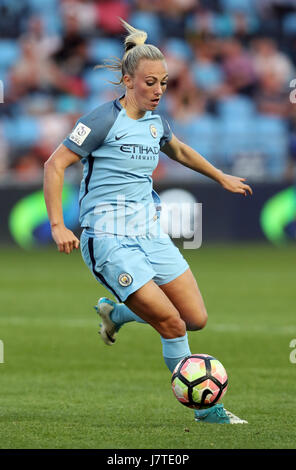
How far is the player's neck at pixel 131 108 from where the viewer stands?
18.5 feet

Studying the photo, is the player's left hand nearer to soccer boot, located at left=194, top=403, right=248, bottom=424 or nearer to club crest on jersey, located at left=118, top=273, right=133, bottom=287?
club crest on jersey, located at left=118, top=273, right=133, bottom=287

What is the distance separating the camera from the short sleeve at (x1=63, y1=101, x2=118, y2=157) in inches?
213

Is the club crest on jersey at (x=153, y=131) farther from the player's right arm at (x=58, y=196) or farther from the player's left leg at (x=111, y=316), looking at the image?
the player's left leg at (x=111, y=316)

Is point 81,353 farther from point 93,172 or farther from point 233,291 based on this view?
point 233,291

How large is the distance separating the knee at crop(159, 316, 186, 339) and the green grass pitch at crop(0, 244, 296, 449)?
1.61 feet

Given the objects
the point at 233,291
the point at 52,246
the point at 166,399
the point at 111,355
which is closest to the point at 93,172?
the point at 166,399

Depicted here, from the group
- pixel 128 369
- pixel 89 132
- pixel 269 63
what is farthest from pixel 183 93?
pixel 89 132

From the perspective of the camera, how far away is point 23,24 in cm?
1953

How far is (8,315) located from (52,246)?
688 centimetres

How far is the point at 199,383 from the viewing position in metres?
5.37

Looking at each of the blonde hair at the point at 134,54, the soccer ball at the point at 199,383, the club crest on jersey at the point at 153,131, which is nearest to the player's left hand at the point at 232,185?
the club crest on jersey at the point at 153,131

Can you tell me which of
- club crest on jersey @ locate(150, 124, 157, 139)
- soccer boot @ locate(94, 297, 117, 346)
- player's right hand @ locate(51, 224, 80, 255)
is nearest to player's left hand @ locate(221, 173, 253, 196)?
club crest on jersey @ locate(150, 124, 157, 139)

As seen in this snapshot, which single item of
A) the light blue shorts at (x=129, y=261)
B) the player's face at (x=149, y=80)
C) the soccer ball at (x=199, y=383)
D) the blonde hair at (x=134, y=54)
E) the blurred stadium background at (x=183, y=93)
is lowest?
the soccer ball at (x=199, y=383)
